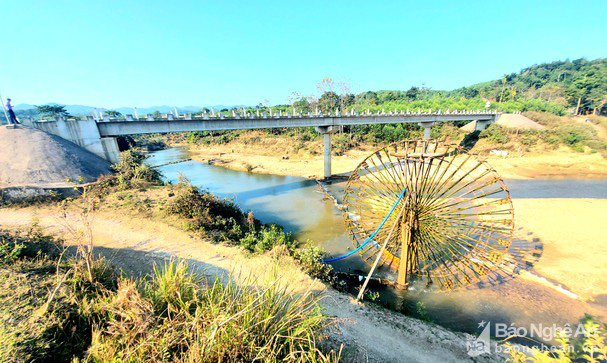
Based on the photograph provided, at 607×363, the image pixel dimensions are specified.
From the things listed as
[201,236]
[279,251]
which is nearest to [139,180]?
[201,236]

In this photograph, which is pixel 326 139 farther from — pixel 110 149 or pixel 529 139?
pixel 529 139

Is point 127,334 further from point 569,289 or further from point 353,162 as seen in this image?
point 353,162

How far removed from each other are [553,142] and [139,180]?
192ft

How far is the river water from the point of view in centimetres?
964

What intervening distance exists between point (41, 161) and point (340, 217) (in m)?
22.4

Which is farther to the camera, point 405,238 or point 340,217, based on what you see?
point 340,217

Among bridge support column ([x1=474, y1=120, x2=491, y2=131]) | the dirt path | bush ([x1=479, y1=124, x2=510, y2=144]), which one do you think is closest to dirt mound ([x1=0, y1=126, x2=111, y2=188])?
the dirt path

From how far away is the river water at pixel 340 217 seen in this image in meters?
9.64

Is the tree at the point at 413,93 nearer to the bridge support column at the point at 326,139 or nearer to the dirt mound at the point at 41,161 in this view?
the bridge support column at the point at 326,139

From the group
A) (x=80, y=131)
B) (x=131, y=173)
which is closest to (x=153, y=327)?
(x=131, y=173)

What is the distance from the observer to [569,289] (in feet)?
34.8

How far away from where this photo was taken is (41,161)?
16.6 meters

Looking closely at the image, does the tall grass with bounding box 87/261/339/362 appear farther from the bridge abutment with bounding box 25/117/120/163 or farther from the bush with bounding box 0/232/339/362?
the bridge abutment with bounding box 25/117/120/163

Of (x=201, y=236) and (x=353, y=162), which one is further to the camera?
(x=353, y=162)
